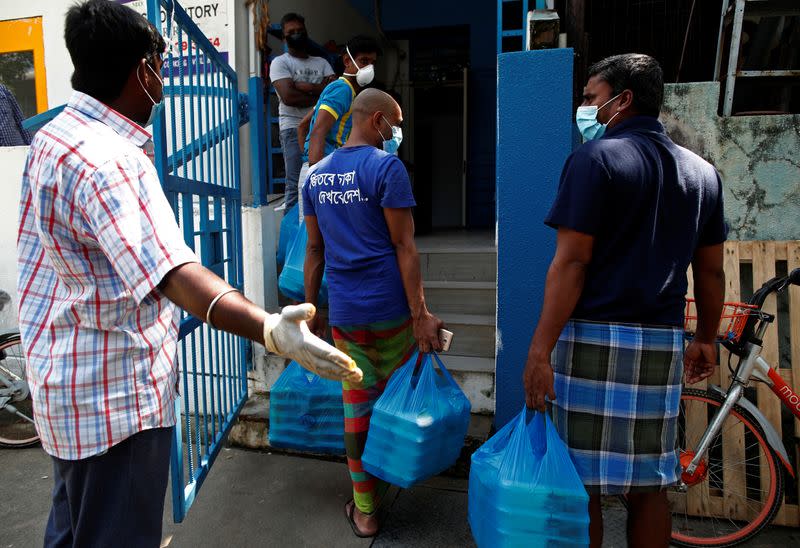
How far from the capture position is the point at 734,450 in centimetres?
280

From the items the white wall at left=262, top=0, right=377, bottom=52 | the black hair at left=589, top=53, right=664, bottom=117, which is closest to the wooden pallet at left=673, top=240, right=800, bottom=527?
the black hair at left=589, top=53, right=664, bottom=117

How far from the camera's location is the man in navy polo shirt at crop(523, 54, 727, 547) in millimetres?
1771

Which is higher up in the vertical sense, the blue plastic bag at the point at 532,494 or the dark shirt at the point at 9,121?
the dark shirt at the point at 9,121

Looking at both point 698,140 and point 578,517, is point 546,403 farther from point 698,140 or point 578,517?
point 698,140

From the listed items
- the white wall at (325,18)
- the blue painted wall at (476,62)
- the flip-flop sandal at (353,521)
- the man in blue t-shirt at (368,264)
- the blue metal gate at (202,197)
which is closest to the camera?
the blue metal gate at (202,197)

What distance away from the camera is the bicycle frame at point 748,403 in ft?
8.48

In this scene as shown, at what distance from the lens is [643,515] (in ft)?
6.41

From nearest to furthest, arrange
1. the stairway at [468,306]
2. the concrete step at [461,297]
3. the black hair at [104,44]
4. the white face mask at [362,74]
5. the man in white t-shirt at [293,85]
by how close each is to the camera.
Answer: the black hair at [104,44] → the stairway at [468,306] → the white face mask at [362,74] → the concrete step at [461,297] → the man in white t-shirt at [293,85]

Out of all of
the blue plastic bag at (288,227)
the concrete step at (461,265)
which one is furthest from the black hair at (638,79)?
the concrete step at (461,265)

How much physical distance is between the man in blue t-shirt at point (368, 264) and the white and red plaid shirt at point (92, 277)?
1162 millimetres

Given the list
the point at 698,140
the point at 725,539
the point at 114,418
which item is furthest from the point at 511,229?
the point at 114,418

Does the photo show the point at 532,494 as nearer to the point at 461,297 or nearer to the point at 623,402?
the point at 623,402

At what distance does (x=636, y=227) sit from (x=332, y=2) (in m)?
5.59

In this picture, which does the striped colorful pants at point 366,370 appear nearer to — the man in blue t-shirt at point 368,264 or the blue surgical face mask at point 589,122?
the man in blue t-shirt at point 368,264
